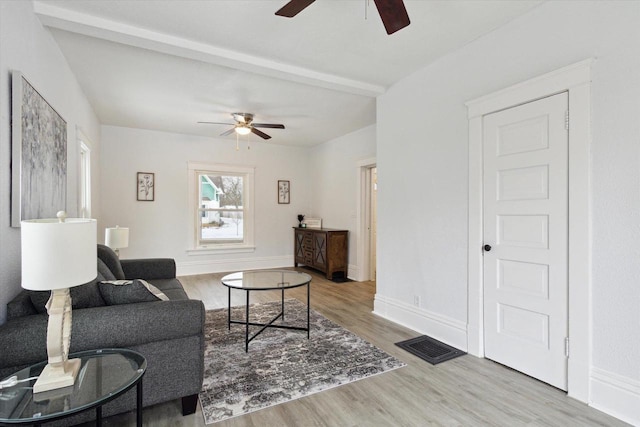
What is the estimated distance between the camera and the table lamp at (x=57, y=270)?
1323 millimetres

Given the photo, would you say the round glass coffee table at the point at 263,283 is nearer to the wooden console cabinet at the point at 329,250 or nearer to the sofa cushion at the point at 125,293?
the sofa cushion at the point at 125,293

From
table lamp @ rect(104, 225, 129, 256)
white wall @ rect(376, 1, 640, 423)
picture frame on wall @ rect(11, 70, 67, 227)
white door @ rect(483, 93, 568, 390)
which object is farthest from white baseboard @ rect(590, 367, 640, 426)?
table lamp @ rect(104, 225, 129, 256)

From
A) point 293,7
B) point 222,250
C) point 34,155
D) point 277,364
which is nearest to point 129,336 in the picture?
point 277,364

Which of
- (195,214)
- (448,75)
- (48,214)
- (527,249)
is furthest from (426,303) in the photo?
(195,214)

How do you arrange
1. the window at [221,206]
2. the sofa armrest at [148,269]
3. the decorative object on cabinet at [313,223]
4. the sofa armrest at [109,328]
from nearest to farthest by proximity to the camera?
the sofa armrest at [109,328] → the sofa armrest at [148,269] → the window at [221,206] → the decorative object on cabinet at [313,223]

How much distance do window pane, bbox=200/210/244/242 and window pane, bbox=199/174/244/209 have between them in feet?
0.53

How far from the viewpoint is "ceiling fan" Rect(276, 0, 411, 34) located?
1.80 metres

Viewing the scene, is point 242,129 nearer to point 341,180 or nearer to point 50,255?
point 341,180

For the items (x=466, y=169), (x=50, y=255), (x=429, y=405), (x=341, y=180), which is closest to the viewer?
(x=50, y=255)

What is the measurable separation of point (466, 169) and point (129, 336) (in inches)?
111

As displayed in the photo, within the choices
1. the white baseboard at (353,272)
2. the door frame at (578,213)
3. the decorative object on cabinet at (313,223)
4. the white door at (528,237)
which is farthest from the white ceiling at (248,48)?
the decorative object on cabinet at (313,223)

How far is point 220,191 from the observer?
→ 662cm

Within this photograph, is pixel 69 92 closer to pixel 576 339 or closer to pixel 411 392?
pixel 411 392

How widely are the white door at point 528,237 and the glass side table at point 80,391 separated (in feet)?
8.45
